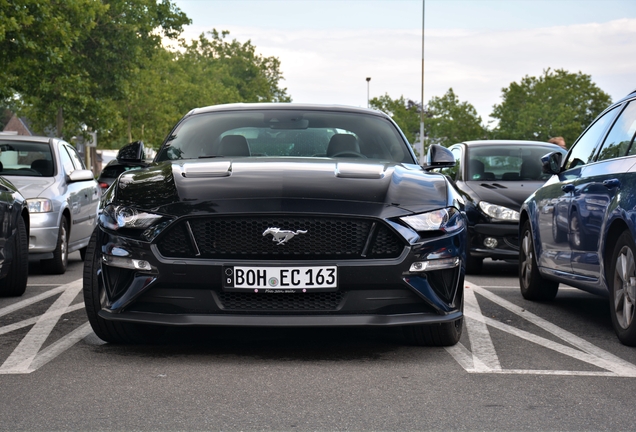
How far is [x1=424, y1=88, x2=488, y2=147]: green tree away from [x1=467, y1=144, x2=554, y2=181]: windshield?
61935mm

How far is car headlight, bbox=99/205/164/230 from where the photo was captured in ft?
18.6

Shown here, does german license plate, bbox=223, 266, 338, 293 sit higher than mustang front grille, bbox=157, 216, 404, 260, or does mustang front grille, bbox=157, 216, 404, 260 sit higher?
mustang front grille, bbox=157, 216, 404, 260

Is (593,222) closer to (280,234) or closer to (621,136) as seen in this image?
(621,136)

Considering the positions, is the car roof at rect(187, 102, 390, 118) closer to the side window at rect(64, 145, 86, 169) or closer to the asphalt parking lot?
the asphalt parking lot

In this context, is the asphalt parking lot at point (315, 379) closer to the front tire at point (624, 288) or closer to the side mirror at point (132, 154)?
the front tire at point (624, 288)

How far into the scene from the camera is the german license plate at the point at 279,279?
18.2 feet

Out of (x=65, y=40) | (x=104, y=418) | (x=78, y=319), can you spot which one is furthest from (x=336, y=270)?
(x=65, y=40)

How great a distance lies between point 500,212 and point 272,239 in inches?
271

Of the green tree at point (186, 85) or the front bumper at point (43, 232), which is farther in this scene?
the green tree at point (186, 85)

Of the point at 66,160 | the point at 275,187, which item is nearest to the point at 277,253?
the point at 275,187

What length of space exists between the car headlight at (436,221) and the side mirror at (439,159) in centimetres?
131

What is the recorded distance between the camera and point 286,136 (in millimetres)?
7387

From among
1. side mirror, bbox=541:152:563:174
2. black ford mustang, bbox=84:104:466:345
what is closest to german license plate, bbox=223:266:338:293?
black ford mustang, bbox=84:104:466:345

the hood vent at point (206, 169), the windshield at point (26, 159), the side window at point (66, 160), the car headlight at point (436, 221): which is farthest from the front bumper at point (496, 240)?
the car headlight at point (436, 221)
